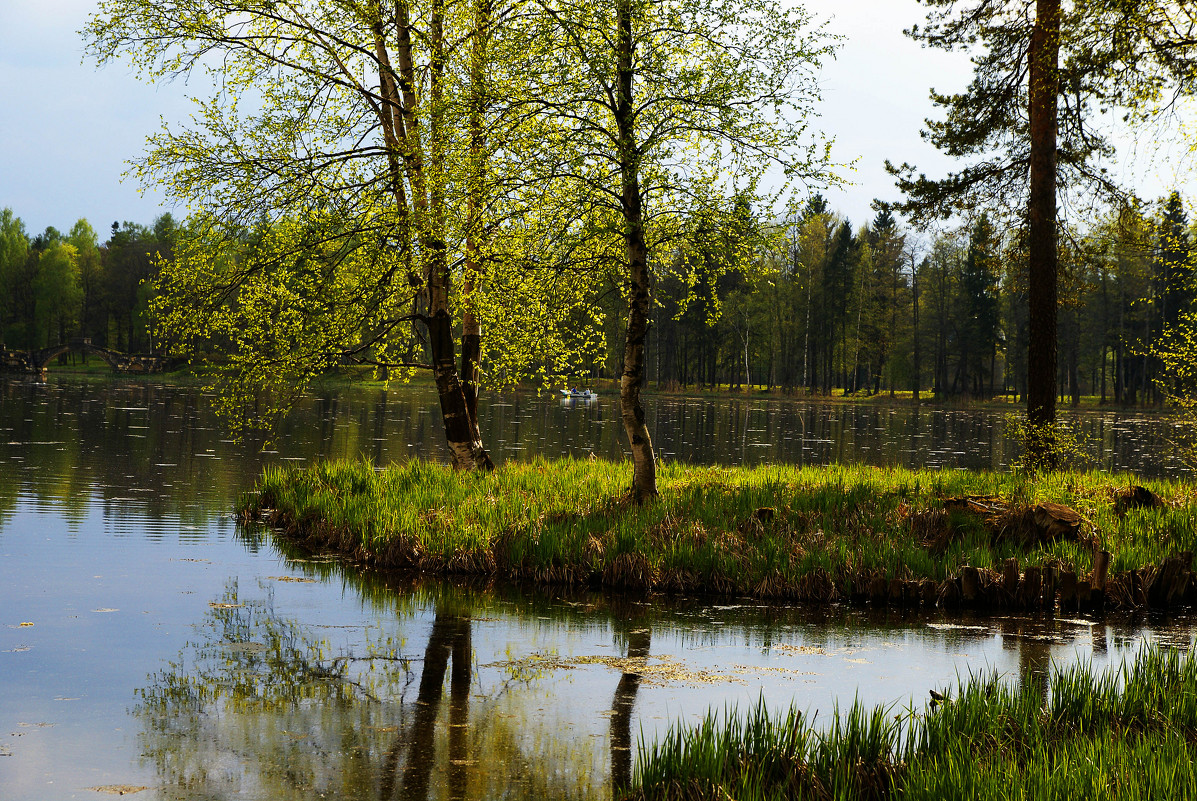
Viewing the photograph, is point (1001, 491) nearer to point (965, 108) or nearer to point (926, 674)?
point (926, 674)

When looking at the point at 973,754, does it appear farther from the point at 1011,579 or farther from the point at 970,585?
the point at 1011,579

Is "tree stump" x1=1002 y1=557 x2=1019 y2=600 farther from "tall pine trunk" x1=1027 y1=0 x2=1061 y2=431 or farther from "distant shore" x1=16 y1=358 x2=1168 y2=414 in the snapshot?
"distant shore" x1=16 y1=358 x2=1168 y2=414

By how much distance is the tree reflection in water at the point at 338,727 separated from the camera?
6.68 meters

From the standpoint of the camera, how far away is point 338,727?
785 centimetres

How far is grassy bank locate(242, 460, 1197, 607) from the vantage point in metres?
13.3

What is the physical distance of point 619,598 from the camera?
13.5 metres

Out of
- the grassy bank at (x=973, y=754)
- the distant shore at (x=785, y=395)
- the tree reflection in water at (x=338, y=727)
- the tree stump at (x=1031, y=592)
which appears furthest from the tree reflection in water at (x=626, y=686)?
the distant shore at (x=785, y=395)

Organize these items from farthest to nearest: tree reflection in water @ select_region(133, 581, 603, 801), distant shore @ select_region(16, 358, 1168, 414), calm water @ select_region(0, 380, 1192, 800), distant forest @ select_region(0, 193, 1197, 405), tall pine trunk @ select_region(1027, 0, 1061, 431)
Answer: distant shore @ select_region(16, 358, 1168, 414) → distant forest @ select_region(0, 193, 1197, 405) → tall pine trunk @ select_region(1027, 0, 1061, 431) → calm water @ select_region(0, 380, 1192, 800) → tree reflection in water @ select_region(133, 581, 603, 801)

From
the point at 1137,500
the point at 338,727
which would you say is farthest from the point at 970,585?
the point at 338,727

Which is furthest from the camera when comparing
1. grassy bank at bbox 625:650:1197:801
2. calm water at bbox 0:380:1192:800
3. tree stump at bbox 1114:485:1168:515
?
tree stump at bbox 1114:485:1168:515

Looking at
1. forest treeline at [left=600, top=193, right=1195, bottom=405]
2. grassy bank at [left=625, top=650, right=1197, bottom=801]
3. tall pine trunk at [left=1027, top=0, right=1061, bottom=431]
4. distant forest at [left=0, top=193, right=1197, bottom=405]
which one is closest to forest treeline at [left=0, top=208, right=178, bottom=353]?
distant forest at [left=0, top=193, right=1197, bottom=405]

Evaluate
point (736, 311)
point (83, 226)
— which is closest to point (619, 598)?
point (736, 311)

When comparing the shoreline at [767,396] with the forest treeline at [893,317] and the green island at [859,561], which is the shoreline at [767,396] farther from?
the green island at [859,561]

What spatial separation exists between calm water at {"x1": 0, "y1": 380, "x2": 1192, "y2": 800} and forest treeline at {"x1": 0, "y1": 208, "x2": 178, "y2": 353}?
9894 centimetres
